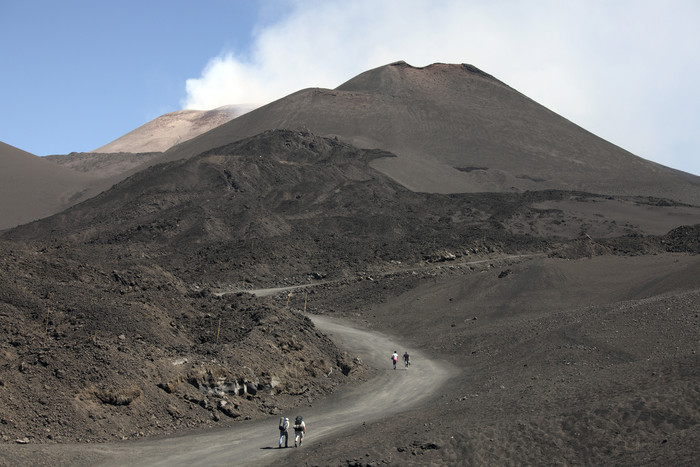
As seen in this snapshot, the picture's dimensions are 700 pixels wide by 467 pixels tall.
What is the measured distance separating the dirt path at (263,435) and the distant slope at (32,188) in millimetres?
72213

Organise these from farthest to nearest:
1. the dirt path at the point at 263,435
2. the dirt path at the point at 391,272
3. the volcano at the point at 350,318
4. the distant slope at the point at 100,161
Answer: the distant slope at the point at 100,161
the dirt path at the point at 391,272
the volcano at the point at 350,318
the dirt path at the point at 263,435

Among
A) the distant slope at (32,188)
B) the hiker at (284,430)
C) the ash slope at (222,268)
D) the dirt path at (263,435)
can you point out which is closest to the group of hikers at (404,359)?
the dirt path at (263,435)

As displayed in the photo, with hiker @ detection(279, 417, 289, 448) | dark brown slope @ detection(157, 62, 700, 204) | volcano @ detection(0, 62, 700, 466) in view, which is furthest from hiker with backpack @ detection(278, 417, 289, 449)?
dark brown slope @ detection(157, 62, 700, 204)

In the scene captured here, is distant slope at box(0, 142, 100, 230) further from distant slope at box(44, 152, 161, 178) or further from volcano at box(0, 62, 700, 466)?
distant slope at box(44, 152, 161, 178)

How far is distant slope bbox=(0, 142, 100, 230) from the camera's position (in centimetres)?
9450

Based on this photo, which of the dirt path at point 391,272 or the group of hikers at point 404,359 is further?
the dirt path at point 391,272

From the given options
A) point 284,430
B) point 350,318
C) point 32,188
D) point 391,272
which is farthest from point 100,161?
point 284,430

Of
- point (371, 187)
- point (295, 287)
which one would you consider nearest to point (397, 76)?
point (371, 187)

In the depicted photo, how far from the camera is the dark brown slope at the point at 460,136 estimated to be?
327 feet

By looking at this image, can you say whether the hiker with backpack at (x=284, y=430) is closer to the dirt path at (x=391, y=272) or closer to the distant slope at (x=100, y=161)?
the dirt path at (x=391, y=272)

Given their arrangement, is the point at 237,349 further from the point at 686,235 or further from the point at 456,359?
the point at 686,235

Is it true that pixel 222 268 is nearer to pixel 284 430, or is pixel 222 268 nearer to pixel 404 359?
pixel 404 359

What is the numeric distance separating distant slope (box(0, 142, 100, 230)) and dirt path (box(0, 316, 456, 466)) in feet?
237

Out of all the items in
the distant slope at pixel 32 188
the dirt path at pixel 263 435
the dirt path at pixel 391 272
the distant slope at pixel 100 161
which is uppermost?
the distant slope at pixel 100 161
